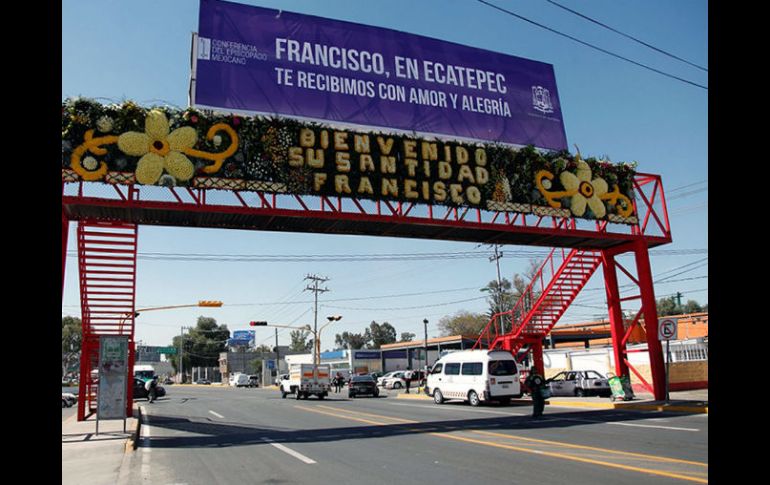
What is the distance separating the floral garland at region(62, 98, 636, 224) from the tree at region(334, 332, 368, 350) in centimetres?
13429

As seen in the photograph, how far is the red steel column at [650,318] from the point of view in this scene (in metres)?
21.5

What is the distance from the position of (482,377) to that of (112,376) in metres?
14.8

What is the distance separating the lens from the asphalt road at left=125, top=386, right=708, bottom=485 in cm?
886

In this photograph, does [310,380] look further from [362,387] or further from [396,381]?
[396,381]

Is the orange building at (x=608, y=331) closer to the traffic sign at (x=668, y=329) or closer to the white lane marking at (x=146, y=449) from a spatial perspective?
the traffic sign at (x=668, y=329)

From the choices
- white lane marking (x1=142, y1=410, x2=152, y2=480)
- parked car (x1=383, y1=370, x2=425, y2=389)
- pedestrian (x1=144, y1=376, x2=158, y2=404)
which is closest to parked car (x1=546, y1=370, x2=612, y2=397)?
white lane marking (x1=142, y1=410, x2=152, y2=480)

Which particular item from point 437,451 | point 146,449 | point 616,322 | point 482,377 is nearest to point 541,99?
point 616,322

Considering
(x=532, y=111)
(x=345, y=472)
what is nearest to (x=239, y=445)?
(x=345, y=472)

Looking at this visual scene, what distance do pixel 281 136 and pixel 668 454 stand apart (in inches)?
539

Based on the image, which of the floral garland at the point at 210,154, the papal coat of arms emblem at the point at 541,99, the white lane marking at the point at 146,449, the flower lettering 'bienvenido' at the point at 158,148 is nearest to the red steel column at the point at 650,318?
the floral garland at the point at 210,154

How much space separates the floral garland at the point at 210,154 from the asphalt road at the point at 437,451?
287 inches

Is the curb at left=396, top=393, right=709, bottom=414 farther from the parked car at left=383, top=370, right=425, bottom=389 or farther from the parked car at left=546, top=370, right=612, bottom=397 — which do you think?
the parked car at left=383, top=370, right=425, bottom=389

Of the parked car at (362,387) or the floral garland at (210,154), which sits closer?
the floral garland at (210,154)
